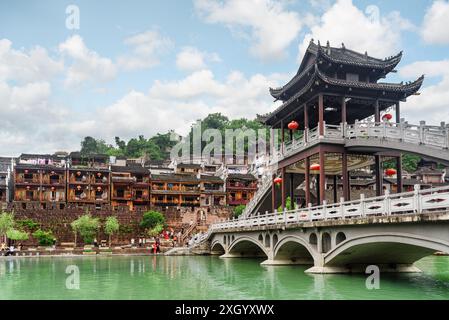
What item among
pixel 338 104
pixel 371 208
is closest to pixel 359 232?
pixel 371 208

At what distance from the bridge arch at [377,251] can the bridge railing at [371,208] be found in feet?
3.37

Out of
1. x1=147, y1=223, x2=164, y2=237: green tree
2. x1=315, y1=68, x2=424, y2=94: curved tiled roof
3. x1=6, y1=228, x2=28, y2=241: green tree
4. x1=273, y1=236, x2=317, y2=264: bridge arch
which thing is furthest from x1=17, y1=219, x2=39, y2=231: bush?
x1=315, y1=68, x2=424, y2=94: curved tiled roof

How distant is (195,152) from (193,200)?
2580 cm

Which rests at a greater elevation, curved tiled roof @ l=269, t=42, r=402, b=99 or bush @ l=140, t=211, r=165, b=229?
curved tiled roof @ l=269, t=42, r=402, b=99

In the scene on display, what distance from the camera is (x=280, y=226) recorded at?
2989 centimetres

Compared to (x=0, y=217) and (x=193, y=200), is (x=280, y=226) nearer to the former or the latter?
(x=0, y=217)

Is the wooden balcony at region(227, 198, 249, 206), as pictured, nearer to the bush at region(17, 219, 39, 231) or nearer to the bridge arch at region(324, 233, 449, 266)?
the bush at region(17, 219, 39, 231)

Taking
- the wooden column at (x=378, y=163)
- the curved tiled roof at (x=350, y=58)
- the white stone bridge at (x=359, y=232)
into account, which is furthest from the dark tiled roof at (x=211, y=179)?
the wooden column at (x=378, y=163)

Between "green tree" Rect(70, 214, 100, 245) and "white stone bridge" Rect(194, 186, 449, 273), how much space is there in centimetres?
2262

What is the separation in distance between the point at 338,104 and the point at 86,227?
33.3 meters

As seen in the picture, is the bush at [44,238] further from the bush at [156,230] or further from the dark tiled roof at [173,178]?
the dark tiled roof at [173,178]

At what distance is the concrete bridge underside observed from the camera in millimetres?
17031

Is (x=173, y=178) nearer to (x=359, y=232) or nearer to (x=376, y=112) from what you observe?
(x=376, y=112)

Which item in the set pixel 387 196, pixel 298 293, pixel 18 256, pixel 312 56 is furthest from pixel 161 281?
pixel 18 256
